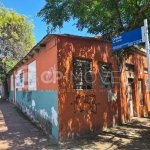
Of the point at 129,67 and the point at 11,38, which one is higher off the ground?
the point at 11,38

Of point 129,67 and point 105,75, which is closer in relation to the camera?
point 105,75

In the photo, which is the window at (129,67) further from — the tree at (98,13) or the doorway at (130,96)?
the tree at (98,13)

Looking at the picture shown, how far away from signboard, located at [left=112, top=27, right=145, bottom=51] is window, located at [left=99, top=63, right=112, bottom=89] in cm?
268

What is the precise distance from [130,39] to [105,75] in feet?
11.8

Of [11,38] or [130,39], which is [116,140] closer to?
[130,39]

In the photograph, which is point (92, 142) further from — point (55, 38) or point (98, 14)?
point (98, 14)

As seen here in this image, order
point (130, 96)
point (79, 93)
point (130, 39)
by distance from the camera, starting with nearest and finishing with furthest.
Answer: point (130, 39) < point (79, 93) < point (130, 96)

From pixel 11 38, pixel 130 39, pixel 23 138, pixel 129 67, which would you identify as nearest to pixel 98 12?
pixel 130 39

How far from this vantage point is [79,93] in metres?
7.07

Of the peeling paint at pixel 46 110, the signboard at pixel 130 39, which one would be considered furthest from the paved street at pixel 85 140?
the signboard at pixel 130 39

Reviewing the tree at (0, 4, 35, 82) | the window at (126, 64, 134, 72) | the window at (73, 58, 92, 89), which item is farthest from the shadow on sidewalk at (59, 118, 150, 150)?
the tree at (0, 4, 35, 82)

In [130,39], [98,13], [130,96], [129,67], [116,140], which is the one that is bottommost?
[116,140]

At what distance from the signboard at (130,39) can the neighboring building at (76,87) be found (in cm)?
209

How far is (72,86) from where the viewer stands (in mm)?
6914
